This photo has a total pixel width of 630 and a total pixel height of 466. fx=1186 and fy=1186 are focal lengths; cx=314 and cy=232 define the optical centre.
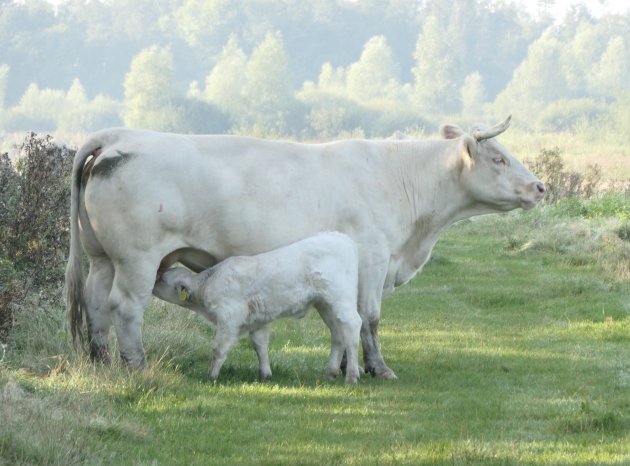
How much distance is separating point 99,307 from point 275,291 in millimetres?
1559

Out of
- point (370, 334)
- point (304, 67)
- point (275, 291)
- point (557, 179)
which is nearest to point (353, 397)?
point (275, 291)

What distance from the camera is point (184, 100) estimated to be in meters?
108

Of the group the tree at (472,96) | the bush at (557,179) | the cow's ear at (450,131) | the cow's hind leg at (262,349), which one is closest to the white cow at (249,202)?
the cow's ear at (450,131)

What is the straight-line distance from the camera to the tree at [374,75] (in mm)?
130125

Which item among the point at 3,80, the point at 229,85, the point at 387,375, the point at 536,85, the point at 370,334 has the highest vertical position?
the point at 536,85

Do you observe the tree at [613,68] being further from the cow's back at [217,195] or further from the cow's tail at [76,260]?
the cow's tail at [76,260]

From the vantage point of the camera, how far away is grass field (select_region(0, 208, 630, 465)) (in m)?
7.37

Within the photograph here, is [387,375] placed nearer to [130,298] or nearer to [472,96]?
[130,298]

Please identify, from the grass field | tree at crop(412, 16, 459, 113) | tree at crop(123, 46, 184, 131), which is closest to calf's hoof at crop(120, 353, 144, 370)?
the grass field

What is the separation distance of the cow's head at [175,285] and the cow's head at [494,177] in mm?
3043

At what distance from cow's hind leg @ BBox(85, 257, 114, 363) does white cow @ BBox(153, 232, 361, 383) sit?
486mm

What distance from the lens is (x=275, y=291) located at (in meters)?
9.84

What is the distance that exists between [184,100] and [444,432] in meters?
102

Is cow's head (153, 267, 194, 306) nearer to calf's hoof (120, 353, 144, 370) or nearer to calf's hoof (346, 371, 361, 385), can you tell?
calf's hoof (120, 353, 144, 370)
